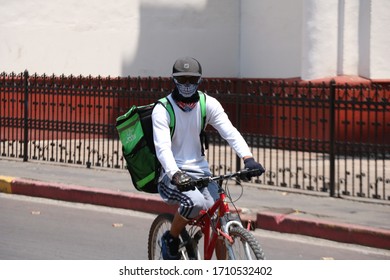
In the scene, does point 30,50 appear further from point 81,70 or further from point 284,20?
point 284,20

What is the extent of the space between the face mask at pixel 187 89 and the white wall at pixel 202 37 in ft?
38.4

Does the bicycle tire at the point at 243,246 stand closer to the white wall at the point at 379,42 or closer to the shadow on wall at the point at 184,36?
the white wall at the point at 379,42

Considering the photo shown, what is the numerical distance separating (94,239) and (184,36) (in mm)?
12460

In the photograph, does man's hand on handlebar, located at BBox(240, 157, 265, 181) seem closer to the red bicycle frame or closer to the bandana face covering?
the red bicycle frame

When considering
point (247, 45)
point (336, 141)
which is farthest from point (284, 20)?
point (336, 141)

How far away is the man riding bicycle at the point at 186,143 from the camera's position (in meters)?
6.25

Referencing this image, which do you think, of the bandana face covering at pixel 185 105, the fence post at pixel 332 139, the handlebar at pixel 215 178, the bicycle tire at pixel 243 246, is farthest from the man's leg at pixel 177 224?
the fence post at pixel 332 139

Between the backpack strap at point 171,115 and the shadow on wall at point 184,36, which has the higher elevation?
the shadow on wall at point 184,36

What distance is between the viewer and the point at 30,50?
1983cm

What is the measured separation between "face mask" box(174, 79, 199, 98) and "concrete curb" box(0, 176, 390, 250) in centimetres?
388

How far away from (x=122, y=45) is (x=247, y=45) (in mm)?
2918

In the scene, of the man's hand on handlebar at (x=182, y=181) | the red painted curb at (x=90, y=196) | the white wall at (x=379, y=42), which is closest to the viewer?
the man's hand on handlebar at (x=182, y=181)

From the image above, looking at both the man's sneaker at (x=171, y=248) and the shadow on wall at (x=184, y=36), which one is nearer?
the man's sneaker at (x=171, y=248)

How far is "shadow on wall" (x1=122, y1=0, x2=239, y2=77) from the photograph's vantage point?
A: 2098cm
